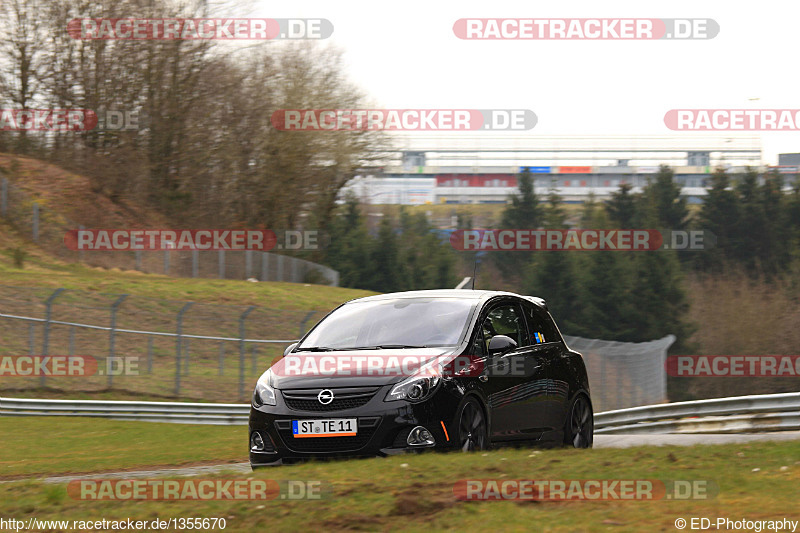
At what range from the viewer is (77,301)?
33.2 metres

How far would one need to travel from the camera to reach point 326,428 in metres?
8.23

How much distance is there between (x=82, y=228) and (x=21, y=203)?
288 centimetres

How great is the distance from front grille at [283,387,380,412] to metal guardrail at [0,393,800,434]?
6136mm

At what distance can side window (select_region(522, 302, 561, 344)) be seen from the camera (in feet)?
33.4

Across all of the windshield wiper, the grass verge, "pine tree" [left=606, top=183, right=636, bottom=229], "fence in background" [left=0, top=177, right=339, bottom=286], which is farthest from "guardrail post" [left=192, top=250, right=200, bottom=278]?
"pine tree" [left=606, top=183, right=636, bottom=229]

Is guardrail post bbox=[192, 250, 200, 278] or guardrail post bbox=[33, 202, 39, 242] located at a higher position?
guardrail post bbox=[33, 202, 39, 242]

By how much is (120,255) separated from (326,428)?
37.0 m

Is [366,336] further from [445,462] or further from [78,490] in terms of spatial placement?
[78,490]

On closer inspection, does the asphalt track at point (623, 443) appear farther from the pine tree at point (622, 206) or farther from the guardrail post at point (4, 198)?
the pine tree at point (622, 206)

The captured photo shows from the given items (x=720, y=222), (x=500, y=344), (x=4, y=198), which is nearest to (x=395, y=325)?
(x=500, y=344)

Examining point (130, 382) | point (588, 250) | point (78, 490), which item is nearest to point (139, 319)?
point (130, 382)

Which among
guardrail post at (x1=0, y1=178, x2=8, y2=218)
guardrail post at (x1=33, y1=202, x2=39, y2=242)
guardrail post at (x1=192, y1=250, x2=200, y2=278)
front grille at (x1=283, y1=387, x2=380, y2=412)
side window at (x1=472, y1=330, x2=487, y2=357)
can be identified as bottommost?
front grille at (x1=283, y1=387, x2=380, y2=412)

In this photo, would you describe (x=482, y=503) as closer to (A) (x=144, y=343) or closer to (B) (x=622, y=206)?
(A) (x=144, y=343)

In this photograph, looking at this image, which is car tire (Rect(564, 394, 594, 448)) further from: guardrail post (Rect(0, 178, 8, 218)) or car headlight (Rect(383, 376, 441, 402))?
guardrail post (Rect(0, 178, 8, 218))
